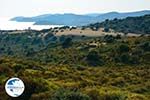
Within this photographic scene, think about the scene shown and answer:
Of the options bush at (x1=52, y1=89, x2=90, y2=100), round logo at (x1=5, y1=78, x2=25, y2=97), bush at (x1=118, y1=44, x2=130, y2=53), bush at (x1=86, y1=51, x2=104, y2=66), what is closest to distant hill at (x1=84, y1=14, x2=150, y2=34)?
bush at (x1=118, y1=44, x2=130, y2=53)

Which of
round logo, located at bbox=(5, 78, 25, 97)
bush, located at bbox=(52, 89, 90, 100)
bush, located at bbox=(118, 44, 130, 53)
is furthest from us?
bush, located at bbox=(118, 44, 130, 53)

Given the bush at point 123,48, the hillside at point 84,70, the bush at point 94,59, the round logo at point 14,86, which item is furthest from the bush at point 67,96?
the bush at point 123,48

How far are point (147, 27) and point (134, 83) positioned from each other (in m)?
116

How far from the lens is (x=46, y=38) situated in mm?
154250

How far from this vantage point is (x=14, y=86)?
64.5 feet

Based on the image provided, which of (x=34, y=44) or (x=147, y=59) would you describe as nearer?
(x=147, y=59)

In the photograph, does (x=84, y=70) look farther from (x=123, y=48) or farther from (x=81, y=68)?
(x=123, y=48)

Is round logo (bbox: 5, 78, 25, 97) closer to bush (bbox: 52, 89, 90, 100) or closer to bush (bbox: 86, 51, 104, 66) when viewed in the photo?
bush (bbox: 52, 89, 90, 100)

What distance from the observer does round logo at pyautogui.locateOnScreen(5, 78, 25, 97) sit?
19.3 metres


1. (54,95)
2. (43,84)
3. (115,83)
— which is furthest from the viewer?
(115,83)

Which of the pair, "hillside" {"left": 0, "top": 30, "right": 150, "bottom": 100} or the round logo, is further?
"hillside" {"left": 0, "top": 30, "right": 150, "bottom": 100}

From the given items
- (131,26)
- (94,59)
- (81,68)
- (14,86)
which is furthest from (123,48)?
(131,26)

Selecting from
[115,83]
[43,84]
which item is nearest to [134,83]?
[115,83]

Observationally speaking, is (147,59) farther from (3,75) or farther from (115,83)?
(3,75)
